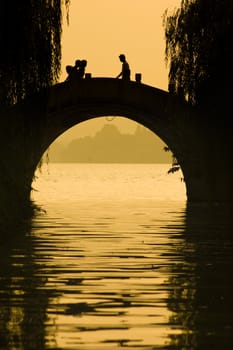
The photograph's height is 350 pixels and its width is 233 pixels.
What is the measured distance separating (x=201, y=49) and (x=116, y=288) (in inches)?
1099

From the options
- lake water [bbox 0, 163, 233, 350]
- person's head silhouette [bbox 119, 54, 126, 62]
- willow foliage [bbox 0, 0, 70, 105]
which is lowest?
lake water [bbox 0, 163, 233, 350]

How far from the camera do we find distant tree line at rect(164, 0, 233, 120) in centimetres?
4178

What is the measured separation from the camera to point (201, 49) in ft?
144

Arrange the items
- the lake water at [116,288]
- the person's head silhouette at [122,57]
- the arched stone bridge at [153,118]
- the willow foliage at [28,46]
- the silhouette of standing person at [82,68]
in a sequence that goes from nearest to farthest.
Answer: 1. the lake water at [116,288]
2. the willow foliage at [28,46]
3. the arched stone bridge at [153,118]
4. the person's head silhouette at [122,57]
5. the silhouette of standing person at [82,68]

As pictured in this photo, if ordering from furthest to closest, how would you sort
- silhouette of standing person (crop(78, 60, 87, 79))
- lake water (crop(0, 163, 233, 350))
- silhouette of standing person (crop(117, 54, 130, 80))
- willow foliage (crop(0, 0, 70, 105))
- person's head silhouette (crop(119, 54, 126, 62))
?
silhouette of standing person (crop(78, 60, 87, 79)) → silhouette of standing person (crop(117, 54, 130, 80)) → person's head silhouette (crop(119, 54, 126, 62)) → willow foliage (crop(0, 0, 70, 105)) → lake water (crop(0, 163, 233, 350))

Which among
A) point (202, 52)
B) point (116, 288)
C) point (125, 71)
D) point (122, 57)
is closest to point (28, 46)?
point (116, 288)

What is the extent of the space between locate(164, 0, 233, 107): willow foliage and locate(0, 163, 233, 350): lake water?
446 inches

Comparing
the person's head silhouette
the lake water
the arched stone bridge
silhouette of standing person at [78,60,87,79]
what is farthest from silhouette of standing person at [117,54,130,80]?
the lake water

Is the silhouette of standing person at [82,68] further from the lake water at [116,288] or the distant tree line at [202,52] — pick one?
the lake water at [116,288]

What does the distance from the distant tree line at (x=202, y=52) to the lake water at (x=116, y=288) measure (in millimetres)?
11235

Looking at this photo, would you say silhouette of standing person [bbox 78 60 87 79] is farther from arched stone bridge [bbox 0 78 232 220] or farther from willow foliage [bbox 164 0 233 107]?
willow foliage [bbox 164 0 233 107]

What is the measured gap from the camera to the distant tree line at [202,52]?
Result: 4178 centimetres

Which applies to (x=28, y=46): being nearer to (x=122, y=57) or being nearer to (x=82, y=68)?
(x=122, y=57)

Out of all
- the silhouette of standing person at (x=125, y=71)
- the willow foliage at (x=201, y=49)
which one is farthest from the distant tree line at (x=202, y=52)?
the silhouette of standing person at (x=125, y=71)
